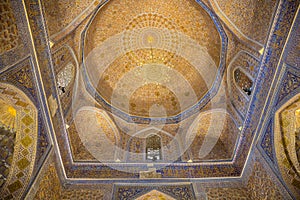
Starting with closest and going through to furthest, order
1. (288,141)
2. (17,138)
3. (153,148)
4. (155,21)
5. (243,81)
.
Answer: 1. (17,138)
2. (288,141)
3. (243,81)
4. (153,148)
5. (155,21)

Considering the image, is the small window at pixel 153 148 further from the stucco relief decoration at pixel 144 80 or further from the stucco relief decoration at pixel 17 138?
the stucco relief decoration at pixel 17 138

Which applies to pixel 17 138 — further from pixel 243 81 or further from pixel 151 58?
pixel 151 58

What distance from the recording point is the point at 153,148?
7.53 meters

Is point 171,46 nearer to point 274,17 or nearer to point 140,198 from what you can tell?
point 274,17

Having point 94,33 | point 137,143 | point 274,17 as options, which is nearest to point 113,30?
point 94,33

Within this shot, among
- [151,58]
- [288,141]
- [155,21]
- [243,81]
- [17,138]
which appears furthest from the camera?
[151,58]

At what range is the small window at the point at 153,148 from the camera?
7075mm

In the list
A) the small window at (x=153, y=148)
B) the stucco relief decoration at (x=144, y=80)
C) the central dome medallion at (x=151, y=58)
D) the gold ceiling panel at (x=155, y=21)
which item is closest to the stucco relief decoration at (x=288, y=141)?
the stucco relief decoration at (x=144, y=80)

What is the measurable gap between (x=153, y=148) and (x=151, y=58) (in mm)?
3654

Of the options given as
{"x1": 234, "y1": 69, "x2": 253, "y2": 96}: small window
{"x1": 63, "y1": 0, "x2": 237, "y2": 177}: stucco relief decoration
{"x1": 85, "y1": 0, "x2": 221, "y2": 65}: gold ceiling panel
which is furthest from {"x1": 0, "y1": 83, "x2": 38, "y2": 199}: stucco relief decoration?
{"x1": 234, "y1": 69, "x2": 253, "y2": 96}: small window

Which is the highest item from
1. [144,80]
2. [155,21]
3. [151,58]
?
[155,21]

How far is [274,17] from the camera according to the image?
444 cm

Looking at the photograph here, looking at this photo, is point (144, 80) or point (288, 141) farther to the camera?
point (144, 80)

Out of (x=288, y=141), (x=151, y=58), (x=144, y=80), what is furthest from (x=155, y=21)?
(x=288, y=141)
